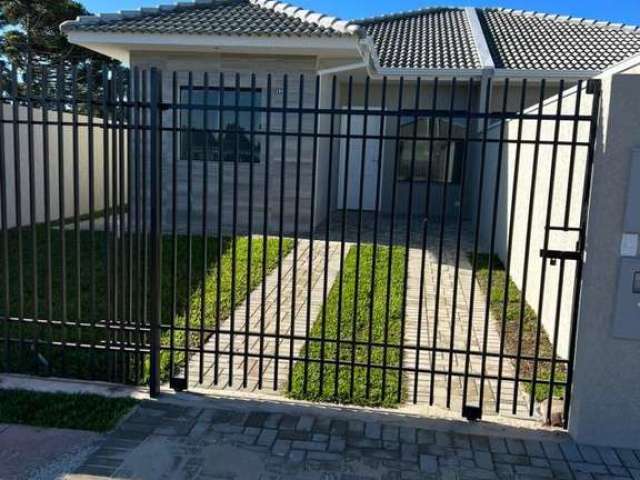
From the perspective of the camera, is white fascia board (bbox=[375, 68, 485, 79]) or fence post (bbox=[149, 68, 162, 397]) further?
white fascia board (bbox=[375, 68, 485, 79])

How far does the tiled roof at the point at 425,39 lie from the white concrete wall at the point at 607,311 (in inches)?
427

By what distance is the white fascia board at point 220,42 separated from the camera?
970 cm

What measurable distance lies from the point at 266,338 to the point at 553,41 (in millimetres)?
13975

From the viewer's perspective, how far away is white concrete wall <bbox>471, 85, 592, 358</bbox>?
3670mm

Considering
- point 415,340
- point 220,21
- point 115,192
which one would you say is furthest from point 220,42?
point 415,340

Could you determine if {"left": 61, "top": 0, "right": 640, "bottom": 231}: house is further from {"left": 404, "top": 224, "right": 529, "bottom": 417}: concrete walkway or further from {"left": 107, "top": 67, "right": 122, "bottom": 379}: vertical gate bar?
{"left": 107, "top": 67, "right": 122, "bottom": 379}: vertical gate bar

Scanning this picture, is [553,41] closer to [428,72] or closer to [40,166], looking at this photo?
[428,72]

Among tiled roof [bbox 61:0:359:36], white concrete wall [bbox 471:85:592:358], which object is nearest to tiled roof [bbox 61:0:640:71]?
tiled roof [bbox 61:0:359:36]

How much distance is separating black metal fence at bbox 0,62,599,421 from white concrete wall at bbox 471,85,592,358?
0.04 m

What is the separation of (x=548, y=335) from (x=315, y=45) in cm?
641

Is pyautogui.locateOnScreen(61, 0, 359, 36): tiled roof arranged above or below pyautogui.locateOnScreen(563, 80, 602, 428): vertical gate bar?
above

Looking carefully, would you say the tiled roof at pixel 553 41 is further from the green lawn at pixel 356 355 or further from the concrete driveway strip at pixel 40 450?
the concrete driveway strip at pixel 40 450

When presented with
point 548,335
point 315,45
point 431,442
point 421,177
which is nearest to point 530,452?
point 431,442

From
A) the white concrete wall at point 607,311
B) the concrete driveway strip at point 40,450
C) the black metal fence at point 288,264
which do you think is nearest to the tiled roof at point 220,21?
the black metal fence at point 288,264
